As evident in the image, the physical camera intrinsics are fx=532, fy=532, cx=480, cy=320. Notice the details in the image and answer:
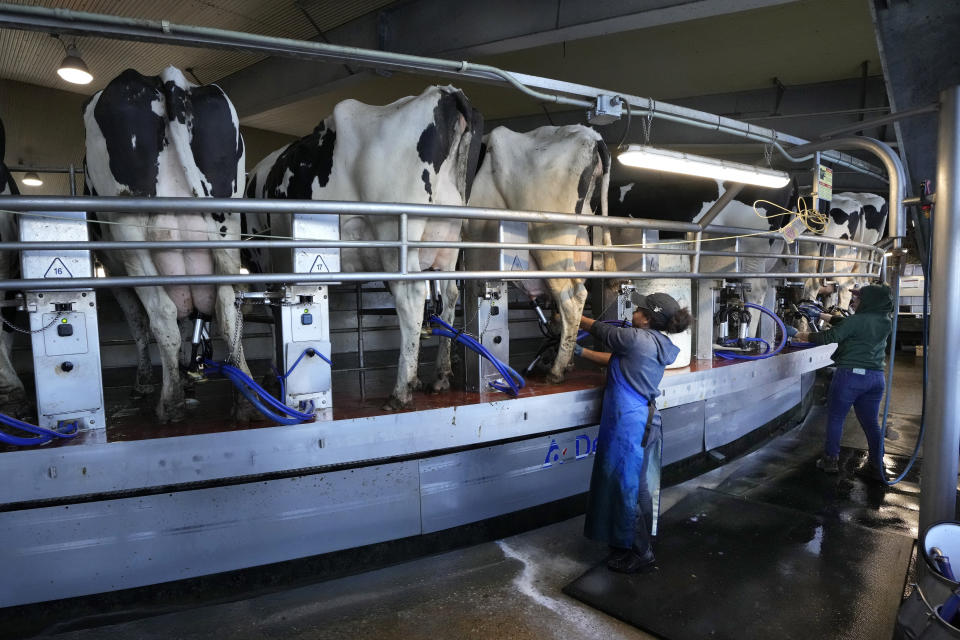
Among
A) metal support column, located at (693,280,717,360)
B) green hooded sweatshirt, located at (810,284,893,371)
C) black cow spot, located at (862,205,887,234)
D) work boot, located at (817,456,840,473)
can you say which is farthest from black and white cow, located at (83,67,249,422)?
black cow spot, located at (862,205,887,234)

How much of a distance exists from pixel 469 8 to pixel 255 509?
6.51 metres

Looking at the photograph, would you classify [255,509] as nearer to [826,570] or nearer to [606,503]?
[606,503]

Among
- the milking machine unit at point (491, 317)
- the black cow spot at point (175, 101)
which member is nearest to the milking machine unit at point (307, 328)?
the black cow spot at point (175, 101)

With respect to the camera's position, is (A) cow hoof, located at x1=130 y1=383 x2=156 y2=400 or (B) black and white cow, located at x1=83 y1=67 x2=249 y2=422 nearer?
(B) black and white cow, located at x1=83 y1=67 x2=249 y2=422

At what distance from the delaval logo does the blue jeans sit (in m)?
2.59

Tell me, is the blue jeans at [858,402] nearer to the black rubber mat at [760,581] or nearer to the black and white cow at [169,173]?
the black rubber mat at [760,581]

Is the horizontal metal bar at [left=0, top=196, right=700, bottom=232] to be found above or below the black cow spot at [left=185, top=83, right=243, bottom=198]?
below

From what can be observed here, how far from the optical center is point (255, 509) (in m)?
2.93

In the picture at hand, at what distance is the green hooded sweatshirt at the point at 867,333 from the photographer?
4.87 m

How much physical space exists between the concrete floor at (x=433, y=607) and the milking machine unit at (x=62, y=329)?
1086 mm

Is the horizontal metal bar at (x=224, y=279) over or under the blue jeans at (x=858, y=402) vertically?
over

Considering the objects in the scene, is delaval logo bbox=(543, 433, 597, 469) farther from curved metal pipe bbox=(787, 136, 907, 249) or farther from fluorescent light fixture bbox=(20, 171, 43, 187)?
fluorescent light fixture bbox=(20, 171, 43, 187)

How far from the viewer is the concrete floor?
8.50ft

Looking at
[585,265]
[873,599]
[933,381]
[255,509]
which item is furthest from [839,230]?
[255,509]
